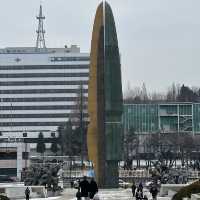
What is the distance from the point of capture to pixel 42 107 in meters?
147

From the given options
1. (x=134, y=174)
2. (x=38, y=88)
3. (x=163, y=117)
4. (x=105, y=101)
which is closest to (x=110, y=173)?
(x=105, y=101)

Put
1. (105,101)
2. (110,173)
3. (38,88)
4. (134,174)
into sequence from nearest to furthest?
(110,173)
(105,101)
(134,174)
(38,88)

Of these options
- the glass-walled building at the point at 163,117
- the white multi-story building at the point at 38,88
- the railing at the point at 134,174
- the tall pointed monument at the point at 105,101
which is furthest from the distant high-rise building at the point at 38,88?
the tall pointed monument at the point at 105,101

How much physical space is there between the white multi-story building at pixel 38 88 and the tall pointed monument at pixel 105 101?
8982 cm

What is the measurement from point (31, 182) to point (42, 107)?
90.0 meters

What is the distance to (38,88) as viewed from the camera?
483 ft

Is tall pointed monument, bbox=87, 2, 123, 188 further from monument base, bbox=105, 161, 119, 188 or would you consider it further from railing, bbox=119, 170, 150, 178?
railing, bbox=119, 170, 150, 178

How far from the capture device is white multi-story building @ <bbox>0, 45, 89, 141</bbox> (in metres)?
146

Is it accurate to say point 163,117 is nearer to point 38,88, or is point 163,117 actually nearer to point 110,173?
point 38,88

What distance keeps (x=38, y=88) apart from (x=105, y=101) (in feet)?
309

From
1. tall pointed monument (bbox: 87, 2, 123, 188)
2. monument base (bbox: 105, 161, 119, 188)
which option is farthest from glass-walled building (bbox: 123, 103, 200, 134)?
monument base (bbox: 105, 161, 119, 188)

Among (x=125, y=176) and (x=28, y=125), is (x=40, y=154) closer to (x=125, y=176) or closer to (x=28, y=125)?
(x=28, y=125)

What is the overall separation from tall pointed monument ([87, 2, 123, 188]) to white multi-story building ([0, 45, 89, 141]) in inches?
3536

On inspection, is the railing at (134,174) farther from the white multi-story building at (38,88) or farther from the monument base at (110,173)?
the white multi-story building at (38,88)
